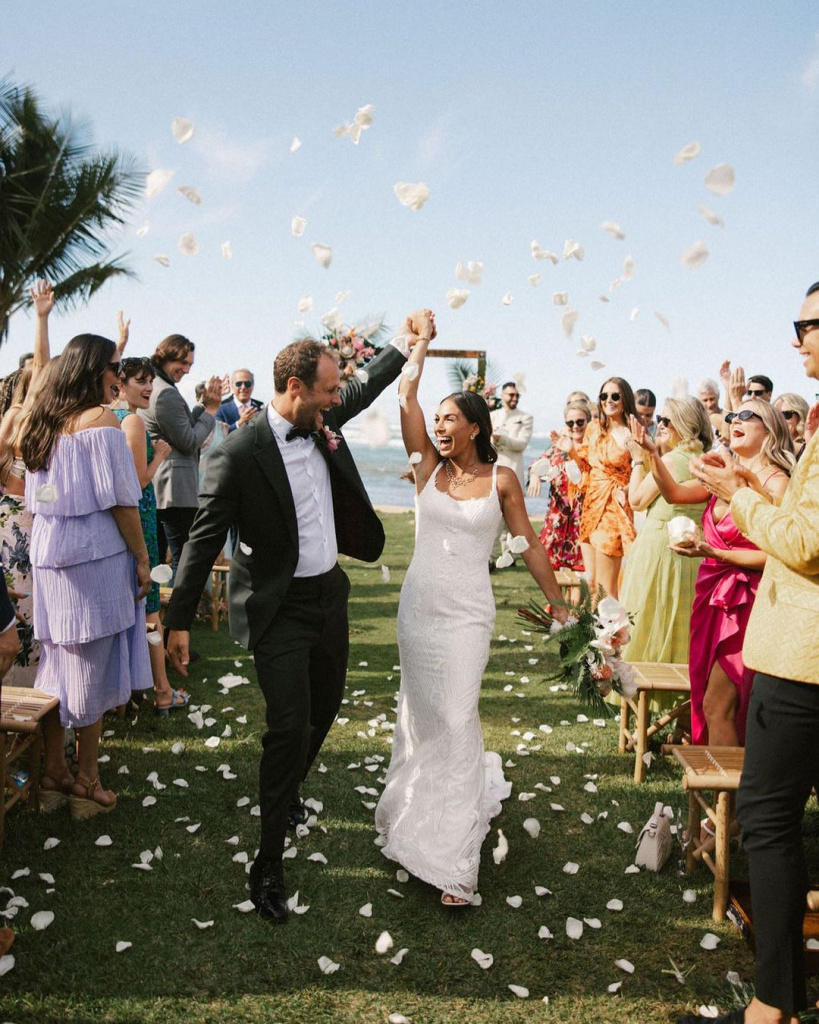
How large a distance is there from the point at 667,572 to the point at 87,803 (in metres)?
4.00

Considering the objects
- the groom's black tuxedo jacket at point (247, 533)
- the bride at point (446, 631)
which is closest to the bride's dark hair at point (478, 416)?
the bride at point (446, 631)

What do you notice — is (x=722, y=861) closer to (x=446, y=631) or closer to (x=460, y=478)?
(x=446, y=631)

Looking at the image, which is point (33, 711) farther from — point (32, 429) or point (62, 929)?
point (32, 429)

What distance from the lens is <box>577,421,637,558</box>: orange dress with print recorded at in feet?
24.8

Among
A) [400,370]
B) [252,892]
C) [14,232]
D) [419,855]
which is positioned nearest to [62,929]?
[252,892]

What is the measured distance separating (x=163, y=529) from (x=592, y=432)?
4.25 meters

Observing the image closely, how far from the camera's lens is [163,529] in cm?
685

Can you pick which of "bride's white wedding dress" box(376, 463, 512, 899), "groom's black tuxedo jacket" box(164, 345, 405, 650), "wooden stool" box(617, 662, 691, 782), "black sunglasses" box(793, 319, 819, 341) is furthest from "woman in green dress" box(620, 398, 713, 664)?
"black sunglasses" box(793, 319, 819, 341)

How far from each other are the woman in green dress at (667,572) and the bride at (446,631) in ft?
6.13

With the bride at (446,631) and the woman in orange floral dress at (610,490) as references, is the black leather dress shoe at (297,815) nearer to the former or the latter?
the bride at (446,631)

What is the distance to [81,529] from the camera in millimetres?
4191

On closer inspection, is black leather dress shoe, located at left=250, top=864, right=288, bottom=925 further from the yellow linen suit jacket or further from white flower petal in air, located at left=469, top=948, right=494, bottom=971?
the yellow linen suit jacket

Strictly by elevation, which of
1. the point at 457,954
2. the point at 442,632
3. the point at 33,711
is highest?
the point at 442,632

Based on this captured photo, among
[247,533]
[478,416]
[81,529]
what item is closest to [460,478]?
[478,416]
